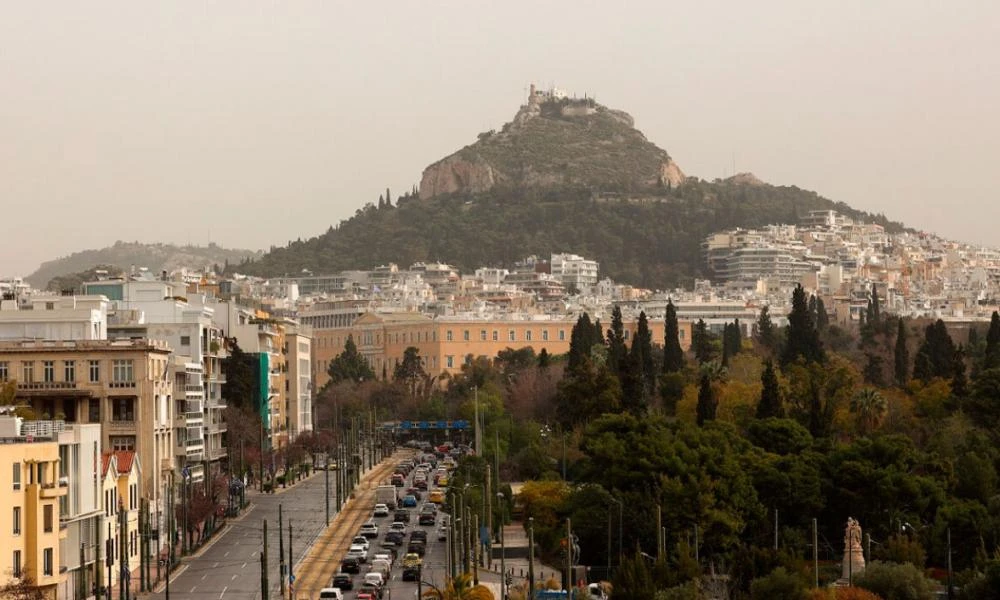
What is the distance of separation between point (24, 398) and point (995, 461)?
35.2 m

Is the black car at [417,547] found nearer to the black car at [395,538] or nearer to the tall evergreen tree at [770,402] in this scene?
the black car at [395,538]

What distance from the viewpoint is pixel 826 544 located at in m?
84.8

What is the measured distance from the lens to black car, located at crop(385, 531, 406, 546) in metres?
86.1

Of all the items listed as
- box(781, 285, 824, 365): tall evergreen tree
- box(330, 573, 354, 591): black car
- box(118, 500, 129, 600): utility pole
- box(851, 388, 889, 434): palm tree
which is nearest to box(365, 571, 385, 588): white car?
box(330, 573, 354, 591): black car

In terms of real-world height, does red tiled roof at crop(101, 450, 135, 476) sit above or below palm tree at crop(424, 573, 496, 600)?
above

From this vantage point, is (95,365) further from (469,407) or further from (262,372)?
(469,407)

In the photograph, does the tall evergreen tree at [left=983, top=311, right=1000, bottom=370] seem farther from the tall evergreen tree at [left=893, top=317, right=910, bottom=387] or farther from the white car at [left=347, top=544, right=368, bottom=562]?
the white car at [left=347, top=544, right=368, bottom=562]

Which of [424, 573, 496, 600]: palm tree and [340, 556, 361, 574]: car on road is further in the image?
[340, 556, 361, 574]: car on road

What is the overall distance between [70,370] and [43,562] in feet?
66.0

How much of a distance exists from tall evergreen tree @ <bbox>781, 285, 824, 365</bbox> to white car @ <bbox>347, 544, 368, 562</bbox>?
4498 cm

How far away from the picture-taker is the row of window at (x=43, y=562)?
211 ft

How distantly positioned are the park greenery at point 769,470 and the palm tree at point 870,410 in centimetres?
8

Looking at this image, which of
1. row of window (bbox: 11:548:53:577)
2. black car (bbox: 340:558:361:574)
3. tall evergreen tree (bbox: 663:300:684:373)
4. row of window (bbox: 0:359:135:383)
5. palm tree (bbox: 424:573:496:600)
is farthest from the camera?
tall evergreen tree (bbox: 663:300:684:373)

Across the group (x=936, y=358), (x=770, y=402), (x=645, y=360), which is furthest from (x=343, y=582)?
(x=936, y=358)
